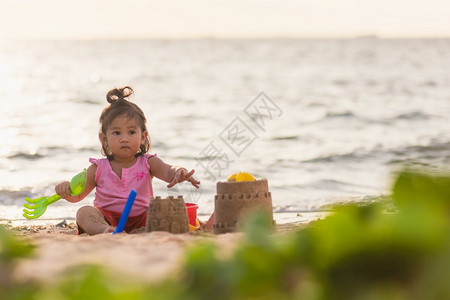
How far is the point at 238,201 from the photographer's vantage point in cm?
325

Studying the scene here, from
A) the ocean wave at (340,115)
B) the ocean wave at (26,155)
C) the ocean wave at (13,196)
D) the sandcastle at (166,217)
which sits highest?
the ocean wave at (340,115)

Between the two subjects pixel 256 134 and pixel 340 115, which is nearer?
pixel 256 134

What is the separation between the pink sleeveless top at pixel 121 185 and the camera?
4.04 m

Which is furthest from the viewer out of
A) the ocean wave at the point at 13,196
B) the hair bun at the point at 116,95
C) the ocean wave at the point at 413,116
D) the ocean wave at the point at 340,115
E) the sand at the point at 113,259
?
the ocean wave at the point at 340,115

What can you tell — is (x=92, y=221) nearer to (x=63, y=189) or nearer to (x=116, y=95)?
(x=63, y=189)

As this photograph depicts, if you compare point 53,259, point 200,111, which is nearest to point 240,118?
point 200,111

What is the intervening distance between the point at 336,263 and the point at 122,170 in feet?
9.75

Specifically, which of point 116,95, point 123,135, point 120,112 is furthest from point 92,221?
point 116,95

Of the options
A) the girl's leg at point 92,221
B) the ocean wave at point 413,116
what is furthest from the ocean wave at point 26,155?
the ocean wave at point 413,116

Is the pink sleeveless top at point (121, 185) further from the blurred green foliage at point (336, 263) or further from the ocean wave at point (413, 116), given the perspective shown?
the ocean wave at point (413, 116)

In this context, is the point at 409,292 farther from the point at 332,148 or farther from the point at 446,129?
the point at 446,129

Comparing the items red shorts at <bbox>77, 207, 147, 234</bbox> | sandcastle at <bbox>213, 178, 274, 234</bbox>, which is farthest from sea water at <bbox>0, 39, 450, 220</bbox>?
red shorts at <bbox>77, 207, 147, 234</bbox>

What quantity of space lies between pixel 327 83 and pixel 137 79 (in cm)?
730

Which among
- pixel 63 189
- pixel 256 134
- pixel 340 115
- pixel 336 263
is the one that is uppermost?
pixel 340 115
